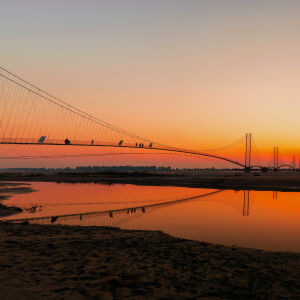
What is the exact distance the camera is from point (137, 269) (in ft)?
23.4

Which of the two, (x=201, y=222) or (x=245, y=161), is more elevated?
(x=245, y=161)

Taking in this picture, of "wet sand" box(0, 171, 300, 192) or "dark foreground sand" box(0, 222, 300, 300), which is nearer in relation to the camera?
"dark foreground sand" box(0, 222, 300, 300)

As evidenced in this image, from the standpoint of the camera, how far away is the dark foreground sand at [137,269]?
5723 millimetres

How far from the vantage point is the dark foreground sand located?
5.72 meters

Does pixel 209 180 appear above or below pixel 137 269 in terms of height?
above

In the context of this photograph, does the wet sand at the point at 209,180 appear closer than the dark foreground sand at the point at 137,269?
No

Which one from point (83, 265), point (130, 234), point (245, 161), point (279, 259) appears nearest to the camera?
point (83, 265)

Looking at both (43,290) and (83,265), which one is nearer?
(43,290)

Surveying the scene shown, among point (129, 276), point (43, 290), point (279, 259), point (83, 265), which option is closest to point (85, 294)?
point (43, 290)

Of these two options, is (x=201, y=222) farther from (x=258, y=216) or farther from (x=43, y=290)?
(x=43, y=290)

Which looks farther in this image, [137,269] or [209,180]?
[209,180]

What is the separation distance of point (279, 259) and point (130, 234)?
5.65 m

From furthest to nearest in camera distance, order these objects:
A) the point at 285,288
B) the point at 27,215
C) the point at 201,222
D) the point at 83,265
A: 1. the point at 27,215
2. the point at 201,222
3. the point at 83,265
4. the point at 285,288

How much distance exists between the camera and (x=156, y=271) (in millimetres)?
6980
